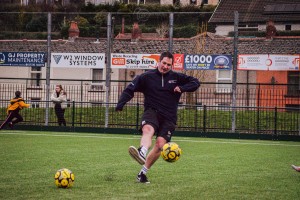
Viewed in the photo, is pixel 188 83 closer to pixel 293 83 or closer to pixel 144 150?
pixel 144 150

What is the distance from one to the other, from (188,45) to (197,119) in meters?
9.09

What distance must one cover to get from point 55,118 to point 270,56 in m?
8.96

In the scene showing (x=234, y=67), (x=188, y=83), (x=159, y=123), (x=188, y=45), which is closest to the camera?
(x=159, y=123)

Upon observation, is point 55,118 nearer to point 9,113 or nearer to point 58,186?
point 9,113

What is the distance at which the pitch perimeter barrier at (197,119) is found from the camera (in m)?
22.0

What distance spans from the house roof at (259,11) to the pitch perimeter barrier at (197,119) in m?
4.00

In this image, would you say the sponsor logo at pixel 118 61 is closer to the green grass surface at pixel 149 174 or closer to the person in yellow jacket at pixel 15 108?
the person in yellow jacket at pixel 15 108

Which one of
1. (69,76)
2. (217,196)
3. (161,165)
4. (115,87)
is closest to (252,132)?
(115,87)

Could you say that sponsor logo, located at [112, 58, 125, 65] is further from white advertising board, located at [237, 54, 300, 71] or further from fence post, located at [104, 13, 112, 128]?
white advertising board, located at [237, 54, 300, 71]

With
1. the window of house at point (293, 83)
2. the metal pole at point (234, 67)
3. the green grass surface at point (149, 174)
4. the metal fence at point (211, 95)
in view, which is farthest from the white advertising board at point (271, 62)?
the green grass surface at point (149, 174)

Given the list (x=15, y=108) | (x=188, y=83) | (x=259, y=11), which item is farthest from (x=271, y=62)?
(x=188, y=83)

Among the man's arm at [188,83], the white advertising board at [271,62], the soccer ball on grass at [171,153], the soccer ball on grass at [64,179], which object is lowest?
the soccer ball on grass at [64,179]

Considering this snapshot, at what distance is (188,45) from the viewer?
103ft

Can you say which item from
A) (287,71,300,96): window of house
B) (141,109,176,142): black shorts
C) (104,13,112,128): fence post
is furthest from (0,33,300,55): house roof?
(141,109,176,142): black shorts
